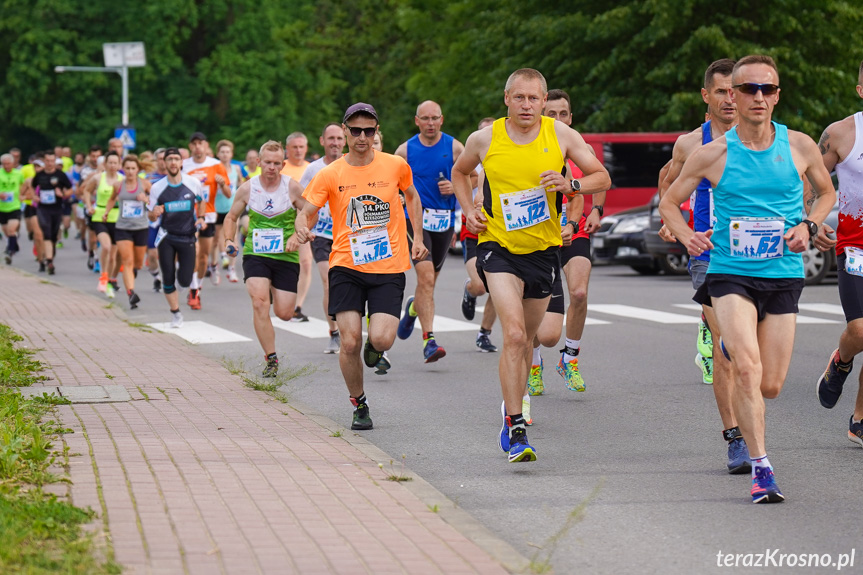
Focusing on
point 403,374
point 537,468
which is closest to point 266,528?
point 537,468

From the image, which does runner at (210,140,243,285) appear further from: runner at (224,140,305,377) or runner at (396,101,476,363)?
runner at (224,140,305,377)

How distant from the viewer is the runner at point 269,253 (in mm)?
10977

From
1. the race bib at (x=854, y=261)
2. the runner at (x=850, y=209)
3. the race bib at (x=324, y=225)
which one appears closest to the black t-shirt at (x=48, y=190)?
the race bib at (x=324, y=225)

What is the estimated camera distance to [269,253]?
11.0 metres

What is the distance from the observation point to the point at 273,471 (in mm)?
6797

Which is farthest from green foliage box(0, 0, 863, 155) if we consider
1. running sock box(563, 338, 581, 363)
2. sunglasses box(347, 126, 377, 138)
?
sunglasses box(347, 126, 377, 138)

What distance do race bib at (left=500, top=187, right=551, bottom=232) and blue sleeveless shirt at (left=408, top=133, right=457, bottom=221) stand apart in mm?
4587

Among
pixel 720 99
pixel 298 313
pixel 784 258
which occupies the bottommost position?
pixel 298 313

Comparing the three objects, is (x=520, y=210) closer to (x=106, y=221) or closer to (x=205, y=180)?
(x=205, y=180)

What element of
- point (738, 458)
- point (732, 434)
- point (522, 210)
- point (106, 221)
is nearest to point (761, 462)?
point (738, 458)

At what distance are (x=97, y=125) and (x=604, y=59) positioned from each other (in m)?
31.9

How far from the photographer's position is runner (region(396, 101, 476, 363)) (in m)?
11.8

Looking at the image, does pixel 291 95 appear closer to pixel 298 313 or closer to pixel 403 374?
pixel 298 313

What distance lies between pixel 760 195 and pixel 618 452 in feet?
6.26
